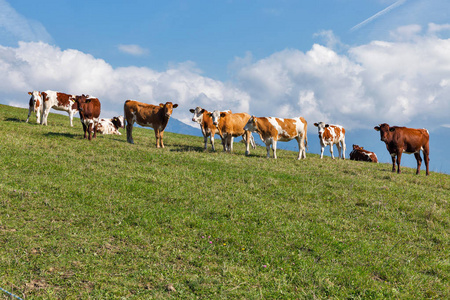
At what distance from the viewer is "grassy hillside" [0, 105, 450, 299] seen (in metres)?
6.29

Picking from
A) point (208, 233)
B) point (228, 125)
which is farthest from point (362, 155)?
point (208, 233)

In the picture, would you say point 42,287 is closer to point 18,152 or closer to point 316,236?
point 316,236

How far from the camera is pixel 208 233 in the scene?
27.9ft

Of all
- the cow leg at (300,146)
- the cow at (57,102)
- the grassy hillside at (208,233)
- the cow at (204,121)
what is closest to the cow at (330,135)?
the cow leg at (300,146)

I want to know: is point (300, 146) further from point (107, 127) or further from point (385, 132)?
point (107, 127)

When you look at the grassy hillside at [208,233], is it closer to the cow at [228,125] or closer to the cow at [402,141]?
the cow at [402,141]

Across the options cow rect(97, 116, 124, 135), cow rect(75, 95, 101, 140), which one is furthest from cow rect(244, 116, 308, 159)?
cow rect(97, 116, 124, 135)

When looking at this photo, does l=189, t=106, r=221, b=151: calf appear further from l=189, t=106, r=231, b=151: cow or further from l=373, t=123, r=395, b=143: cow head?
l=373, t=123, r=395, b=143: cow head

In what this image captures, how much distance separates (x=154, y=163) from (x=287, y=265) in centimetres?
940

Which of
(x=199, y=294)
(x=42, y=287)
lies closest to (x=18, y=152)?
(x=42, y=287)

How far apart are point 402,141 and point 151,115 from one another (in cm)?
1527

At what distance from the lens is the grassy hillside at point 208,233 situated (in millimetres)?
6293

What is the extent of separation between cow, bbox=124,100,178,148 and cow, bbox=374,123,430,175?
12822 mm

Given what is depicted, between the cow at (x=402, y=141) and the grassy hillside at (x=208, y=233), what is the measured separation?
15.3ft
